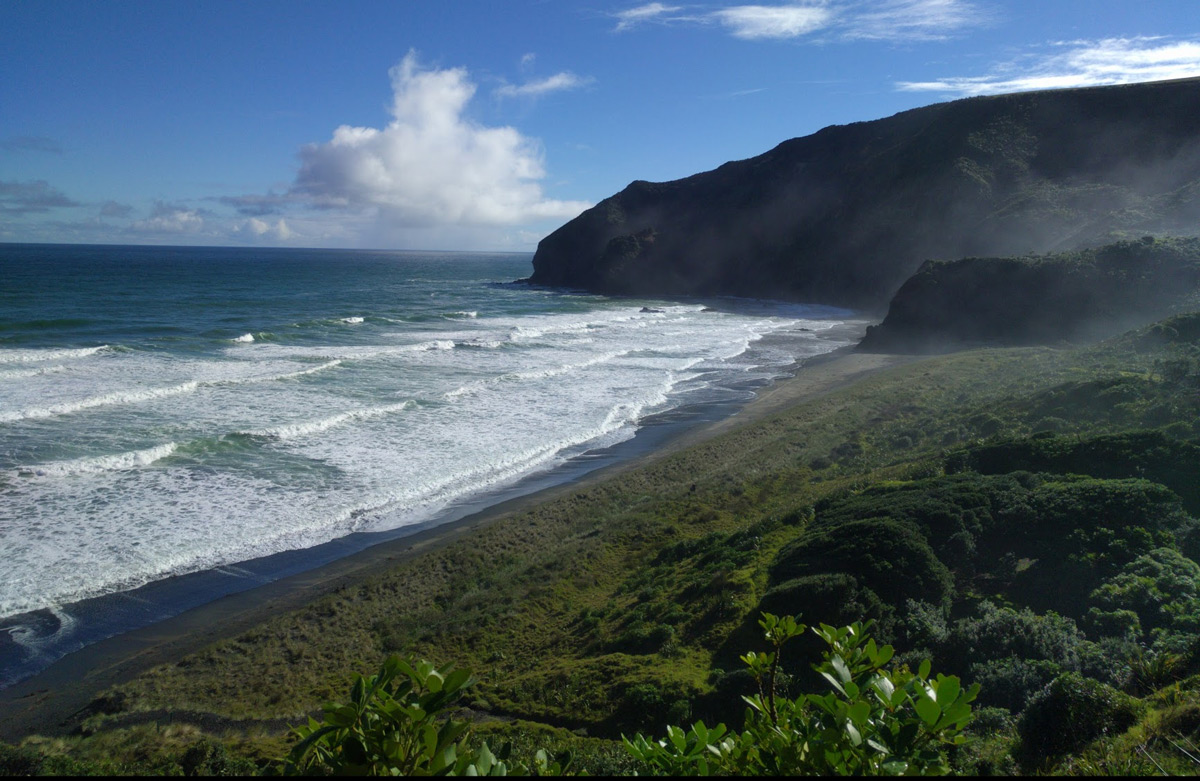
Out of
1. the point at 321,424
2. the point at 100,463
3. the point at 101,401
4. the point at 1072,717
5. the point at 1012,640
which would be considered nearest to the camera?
the point at 1072,717

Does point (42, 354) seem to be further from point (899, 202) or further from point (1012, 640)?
point (899, 202)

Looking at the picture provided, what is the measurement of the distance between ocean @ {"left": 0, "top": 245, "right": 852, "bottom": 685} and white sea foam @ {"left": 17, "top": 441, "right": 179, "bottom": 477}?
0.05 m

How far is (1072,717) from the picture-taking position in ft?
15.7

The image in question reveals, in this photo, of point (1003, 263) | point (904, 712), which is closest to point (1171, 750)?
point (904, 712)

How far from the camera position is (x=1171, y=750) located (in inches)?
161

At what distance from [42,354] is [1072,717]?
39074 mm

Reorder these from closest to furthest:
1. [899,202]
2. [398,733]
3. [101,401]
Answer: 1. [398,733]
2. [101,401]
3. [899,202]

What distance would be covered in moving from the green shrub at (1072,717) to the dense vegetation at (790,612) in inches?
0.6

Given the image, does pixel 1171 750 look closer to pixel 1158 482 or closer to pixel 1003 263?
pixel 1158 482

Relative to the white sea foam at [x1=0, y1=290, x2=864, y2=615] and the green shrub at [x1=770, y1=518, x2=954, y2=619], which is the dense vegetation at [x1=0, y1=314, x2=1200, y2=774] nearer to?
the green shrub at [x1=770, y1=518, x2=954, y2=619]

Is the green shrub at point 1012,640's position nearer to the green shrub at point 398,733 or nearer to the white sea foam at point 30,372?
the green shrub at point 398,733

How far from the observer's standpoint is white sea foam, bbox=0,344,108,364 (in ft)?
98.0

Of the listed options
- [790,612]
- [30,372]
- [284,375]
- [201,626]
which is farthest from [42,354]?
[790,612]

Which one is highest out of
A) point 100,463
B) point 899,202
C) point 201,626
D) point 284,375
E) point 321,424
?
point 899,202
